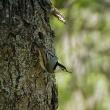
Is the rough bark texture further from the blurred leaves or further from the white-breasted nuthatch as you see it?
the blurred leaves

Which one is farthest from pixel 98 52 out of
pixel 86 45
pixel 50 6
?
pixel 50 6

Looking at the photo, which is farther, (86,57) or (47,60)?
(86,57)

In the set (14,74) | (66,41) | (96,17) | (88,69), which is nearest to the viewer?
(14,74)

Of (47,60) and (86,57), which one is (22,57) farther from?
(86,57)

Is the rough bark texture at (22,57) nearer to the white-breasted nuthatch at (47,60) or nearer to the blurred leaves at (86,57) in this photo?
the white-breasted nuthatch at (47,60)

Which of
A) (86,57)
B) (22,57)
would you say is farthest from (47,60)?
(86,57)

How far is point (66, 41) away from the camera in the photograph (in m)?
6.78

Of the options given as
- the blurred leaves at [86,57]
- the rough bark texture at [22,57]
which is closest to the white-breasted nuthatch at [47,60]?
the rough bark texture at [22,57]

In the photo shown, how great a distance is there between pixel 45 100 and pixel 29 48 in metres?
0.21

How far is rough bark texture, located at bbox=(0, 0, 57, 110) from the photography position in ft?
5.67

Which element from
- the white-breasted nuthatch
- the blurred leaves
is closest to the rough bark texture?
the white-breasted nuthatch

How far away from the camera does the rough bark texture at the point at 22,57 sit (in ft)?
5.67

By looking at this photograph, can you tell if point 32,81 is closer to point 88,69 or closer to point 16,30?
point 16,30

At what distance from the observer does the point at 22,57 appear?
1.76 meters
